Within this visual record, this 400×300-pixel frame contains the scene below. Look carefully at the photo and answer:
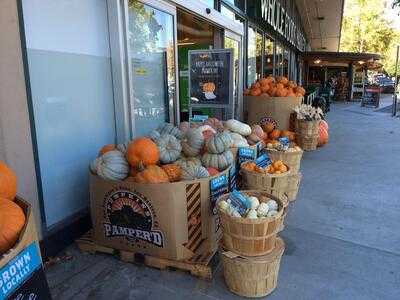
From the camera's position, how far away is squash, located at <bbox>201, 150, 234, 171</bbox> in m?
3.24

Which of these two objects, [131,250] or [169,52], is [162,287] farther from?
[169,52]

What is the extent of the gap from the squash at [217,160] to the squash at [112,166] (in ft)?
2.40

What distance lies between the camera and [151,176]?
8.96 feet

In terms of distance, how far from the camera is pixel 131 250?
294 centimetres

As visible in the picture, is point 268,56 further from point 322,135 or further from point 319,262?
point 319,262

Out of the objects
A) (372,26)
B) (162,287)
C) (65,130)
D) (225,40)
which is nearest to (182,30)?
(225,40)

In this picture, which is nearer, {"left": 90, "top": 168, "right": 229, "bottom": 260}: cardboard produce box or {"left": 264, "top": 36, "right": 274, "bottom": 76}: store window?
{"left": 90, "top": 168, "right": 229, "bottom": 260}: cardboard produce box

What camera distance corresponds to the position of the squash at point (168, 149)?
312cm

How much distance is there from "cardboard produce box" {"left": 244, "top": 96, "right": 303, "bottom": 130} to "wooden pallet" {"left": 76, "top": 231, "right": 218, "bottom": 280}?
14.3ft

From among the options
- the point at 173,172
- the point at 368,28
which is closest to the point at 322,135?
the point at 173,172

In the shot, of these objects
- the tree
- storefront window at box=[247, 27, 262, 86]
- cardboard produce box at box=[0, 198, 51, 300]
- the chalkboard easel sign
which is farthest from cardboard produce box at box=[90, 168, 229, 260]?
the tree

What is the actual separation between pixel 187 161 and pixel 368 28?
114 ft

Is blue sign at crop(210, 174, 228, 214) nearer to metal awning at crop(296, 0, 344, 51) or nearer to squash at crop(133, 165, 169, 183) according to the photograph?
squash at crop(133, 165, 169, 183)

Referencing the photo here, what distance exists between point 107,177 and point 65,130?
718 millimetres
